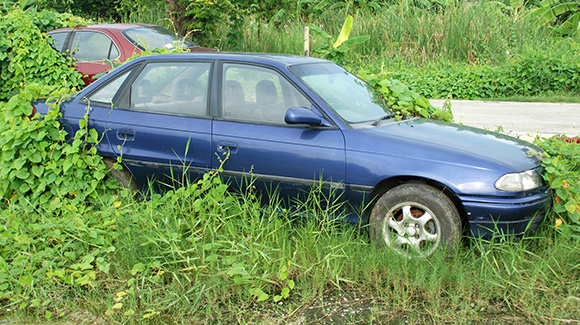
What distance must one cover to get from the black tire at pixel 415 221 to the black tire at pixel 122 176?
7.29ft

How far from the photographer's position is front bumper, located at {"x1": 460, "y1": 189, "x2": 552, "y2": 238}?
3.81 metres

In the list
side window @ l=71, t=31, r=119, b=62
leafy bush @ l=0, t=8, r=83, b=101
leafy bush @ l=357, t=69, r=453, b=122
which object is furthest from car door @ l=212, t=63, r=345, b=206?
side window @ l=71, t=31, r=119, b=62

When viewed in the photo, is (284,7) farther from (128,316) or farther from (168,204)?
(128,316)

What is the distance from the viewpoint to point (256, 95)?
469cm

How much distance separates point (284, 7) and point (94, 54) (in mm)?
7145

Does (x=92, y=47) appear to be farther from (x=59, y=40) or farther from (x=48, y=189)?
(x=48, y=189)

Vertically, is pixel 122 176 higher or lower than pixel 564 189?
lower

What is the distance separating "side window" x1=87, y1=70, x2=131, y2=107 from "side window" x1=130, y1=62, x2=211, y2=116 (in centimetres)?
17

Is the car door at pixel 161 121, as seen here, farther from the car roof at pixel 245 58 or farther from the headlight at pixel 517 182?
the headlight at pixel 517 182

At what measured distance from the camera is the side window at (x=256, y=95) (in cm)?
456

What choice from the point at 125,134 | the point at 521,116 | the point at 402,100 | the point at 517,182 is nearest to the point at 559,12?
the point at 521,116

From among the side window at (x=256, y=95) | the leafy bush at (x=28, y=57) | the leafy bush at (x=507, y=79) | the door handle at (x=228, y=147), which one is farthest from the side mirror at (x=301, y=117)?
the leafy bush at (x=507, y=79)

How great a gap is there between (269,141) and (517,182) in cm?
184

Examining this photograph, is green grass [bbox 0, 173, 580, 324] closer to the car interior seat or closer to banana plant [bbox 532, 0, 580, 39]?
the car interior seat
